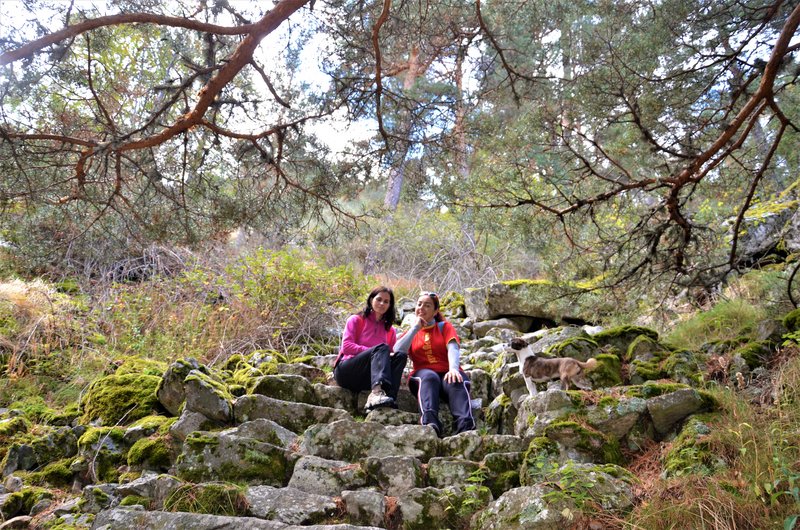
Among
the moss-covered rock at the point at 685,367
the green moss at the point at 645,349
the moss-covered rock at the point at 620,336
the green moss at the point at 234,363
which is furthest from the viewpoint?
the green moss at the point at 234,363

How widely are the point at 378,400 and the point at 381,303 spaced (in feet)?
3.75

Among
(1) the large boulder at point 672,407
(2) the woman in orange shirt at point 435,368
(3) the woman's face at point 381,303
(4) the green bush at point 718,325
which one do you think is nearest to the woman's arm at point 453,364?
(2) the woman in orange shirt at point 435,368

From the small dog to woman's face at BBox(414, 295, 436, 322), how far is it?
41.6 inches

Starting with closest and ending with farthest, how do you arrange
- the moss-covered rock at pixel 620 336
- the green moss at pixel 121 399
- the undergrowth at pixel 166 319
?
the green moss at pixel 121 399 → the moss-covered rock at pixel 620 336 → the undergrowth at pixel 166 319

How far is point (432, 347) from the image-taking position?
17.2 feet

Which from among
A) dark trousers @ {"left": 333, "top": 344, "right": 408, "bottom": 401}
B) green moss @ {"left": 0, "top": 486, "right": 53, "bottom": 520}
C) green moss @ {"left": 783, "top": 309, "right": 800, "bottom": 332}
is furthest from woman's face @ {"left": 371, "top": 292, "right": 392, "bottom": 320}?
green moss @ {"left": 783, "top": 309, "right": 800, "bottom": 332}

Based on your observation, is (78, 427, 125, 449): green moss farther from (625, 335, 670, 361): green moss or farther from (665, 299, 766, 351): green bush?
(665, 299, 766, 351): green bush

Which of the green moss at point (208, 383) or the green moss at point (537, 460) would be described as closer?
the green moss at point (537, 460)

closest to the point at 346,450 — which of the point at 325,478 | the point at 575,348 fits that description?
the point at 325,478

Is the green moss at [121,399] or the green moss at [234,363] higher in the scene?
the green moss at [234,363]

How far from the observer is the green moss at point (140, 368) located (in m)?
5.54

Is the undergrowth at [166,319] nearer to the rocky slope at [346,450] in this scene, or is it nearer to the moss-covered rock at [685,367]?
the rocky slope at [346,450]

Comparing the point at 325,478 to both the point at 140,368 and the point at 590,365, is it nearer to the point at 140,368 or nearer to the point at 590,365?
the point at 590,365

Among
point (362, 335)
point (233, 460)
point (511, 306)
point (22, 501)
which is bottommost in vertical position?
point (22, 501)
